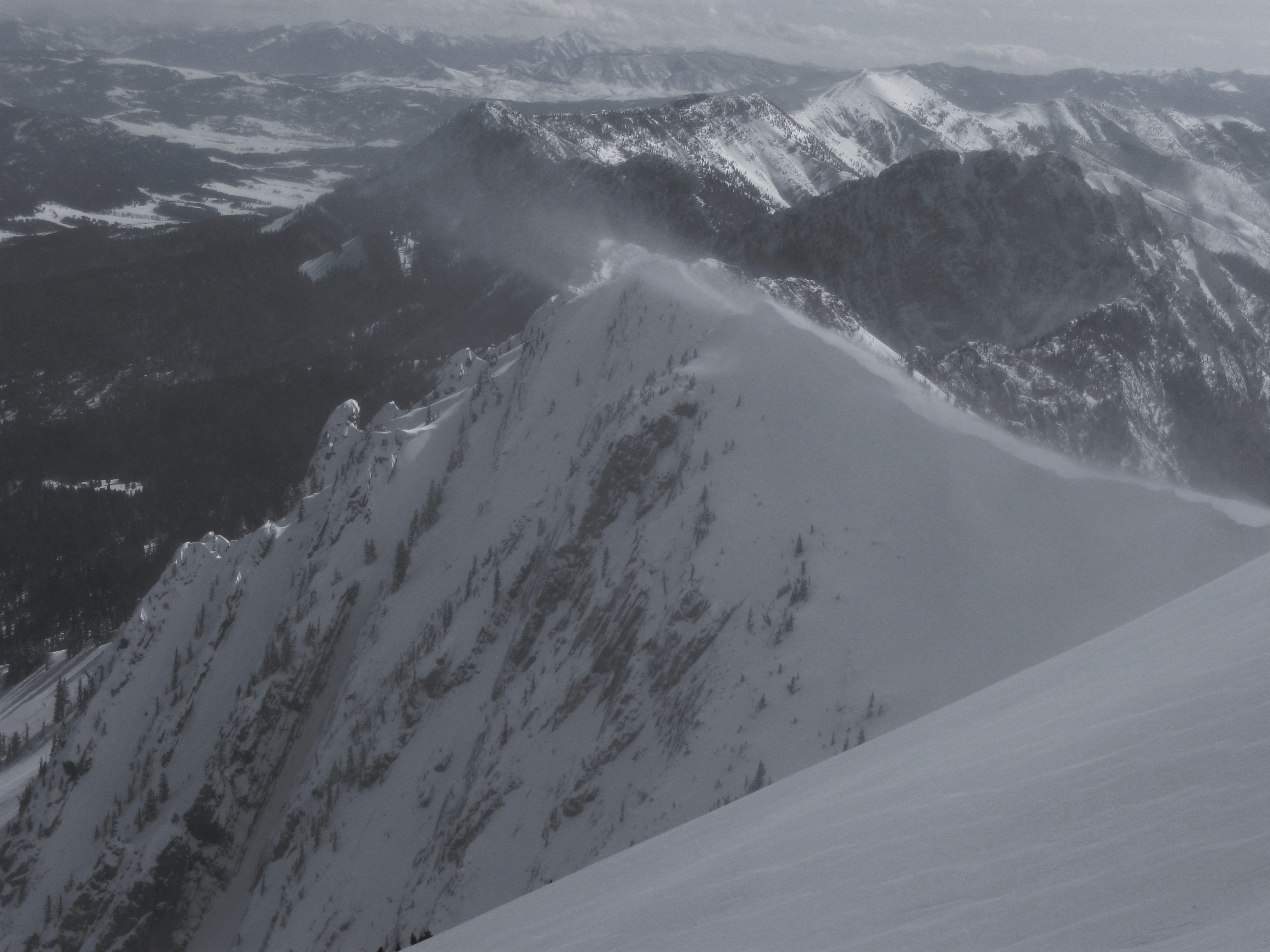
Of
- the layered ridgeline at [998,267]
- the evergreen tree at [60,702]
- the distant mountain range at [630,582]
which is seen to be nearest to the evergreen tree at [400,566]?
the distant mountain range at [630,582]

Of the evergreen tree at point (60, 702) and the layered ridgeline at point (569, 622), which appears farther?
the evergreen tree at point (60, 702)

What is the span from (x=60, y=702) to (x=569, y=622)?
48072 mm

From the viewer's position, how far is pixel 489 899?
2222 cm

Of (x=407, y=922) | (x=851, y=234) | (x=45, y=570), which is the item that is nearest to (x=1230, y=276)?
(x=851, y=234)

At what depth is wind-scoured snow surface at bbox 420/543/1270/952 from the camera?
437 cm

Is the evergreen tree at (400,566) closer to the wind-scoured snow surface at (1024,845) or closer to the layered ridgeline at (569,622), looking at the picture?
the layered ridgeline at (569,622)

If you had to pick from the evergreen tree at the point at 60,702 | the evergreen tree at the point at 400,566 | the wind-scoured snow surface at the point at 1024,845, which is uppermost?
the wind-scoured snow surface at the point at 1024,845

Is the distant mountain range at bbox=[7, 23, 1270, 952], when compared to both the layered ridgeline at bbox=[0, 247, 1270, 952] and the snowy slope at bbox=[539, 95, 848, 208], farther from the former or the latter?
the snowy slope at bbox=[539, 95, 848, 208]

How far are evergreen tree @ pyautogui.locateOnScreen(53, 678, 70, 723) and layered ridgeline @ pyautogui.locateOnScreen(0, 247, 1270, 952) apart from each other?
12.8 m

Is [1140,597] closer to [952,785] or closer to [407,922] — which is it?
[952,785]

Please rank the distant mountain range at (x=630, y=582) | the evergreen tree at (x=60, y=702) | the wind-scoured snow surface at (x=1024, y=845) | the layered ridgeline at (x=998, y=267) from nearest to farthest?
the wind-scoured snow surface at (x=1024, y=845), the distant mountain range at (x=630, y=582), the evergreen tree at (x=60, y=702), the layered ridgeline at (x=998, y=267)

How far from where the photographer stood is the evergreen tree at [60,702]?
185 feet

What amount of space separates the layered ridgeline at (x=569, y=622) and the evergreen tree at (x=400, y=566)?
188 mm

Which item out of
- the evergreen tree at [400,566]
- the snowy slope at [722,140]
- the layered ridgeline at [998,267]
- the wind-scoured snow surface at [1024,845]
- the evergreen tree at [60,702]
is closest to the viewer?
the wind-scoured snow surface at [1024,845]
